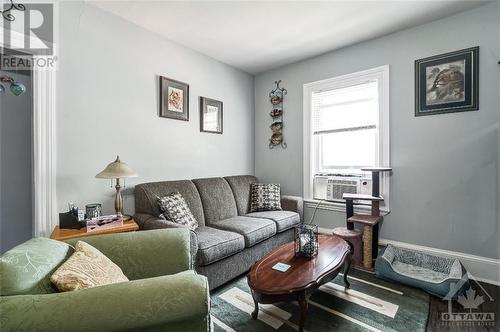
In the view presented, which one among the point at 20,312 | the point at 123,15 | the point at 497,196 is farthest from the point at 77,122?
the point at 497,196

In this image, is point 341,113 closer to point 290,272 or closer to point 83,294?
point 290,272

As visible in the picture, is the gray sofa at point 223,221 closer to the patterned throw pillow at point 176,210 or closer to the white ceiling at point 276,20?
the patterned throw pillow at point 176,210

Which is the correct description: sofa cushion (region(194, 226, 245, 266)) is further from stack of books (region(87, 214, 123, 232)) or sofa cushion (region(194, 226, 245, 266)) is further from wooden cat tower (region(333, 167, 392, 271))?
wooden cat tower (region(333, 167, 392, 271))

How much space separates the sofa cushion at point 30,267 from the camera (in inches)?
35.4

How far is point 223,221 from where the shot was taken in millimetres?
2775

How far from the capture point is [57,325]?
0.80 m

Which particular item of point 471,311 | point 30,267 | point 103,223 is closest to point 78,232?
point 103,223

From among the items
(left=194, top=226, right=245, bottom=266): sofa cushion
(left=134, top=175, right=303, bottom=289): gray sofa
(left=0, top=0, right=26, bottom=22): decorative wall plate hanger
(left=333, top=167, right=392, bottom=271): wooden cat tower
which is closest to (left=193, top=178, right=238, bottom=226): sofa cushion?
(left=134, top=175, right=303, bottom=289): gray sofa

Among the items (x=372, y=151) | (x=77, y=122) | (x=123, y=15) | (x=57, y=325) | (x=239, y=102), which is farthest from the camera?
(x=239, y=102)

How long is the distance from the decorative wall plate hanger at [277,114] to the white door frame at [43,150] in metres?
2.72

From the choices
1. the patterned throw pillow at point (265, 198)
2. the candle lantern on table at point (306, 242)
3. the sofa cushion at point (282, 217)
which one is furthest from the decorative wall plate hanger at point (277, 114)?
the candle lantern on table at point (306, 242)

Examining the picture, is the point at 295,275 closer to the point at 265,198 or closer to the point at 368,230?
the point at 368,230

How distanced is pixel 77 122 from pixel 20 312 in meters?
1.82

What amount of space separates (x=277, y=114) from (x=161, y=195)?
2164 mm
